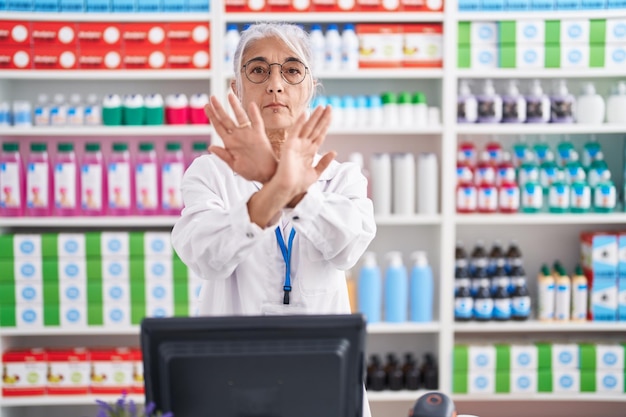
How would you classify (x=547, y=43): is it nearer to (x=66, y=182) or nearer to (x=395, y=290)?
(x=395, y=290)

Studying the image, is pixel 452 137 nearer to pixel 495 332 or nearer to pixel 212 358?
pixel 495 332

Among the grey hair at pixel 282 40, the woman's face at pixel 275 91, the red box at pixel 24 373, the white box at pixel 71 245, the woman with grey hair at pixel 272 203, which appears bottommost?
the red box at pixel 24 373

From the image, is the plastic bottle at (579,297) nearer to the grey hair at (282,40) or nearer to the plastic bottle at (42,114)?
the grey hair at (282,40)

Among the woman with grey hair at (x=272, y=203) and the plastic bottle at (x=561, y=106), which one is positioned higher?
the plastic bottle at (x=561, y=106)

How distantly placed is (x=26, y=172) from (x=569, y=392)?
2.83 m

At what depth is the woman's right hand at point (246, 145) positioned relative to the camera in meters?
1.31

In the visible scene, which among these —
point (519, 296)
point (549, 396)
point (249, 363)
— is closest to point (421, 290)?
point (519, 296)

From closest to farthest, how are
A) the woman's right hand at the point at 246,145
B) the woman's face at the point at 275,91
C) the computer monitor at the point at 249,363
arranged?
the computer monitor at the point at 249,363 → the woman's right hand at the point at 246,145 → the woman's face at the point at 275,91

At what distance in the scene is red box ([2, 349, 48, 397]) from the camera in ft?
11.5

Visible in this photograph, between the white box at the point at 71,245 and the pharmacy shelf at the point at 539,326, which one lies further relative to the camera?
the pharmacy shelf at the point at 539,326

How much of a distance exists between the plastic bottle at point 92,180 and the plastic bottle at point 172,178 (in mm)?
288

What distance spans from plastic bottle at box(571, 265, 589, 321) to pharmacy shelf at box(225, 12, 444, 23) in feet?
4.62

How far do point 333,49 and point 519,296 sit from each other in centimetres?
147

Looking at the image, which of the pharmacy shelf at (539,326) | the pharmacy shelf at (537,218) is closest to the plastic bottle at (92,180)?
the pharmacy shelf at (537,218)
